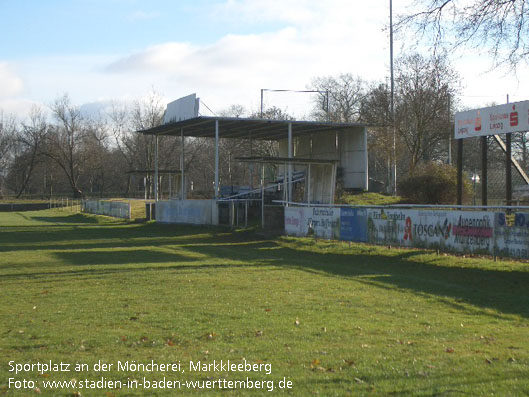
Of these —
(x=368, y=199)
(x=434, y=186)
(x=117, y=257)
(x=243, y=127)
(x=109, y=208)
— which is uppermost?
(x=243, y=127)

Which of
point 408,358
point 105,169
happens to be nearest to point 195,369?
point 408,358

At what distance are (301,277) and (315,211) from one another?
31.3 ft

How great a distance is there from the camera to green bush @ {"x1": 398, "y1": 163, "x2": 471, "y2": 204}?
103 ft

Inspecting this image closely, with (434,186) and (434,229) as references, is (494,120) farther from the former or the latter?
(434,186)

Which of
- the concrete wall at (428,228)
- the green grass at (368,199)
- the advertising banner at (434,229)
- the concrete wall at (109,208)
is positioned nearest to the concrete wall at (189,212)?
the green grass at (368,199)

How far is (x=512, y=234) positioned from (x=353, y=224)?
23.5ft

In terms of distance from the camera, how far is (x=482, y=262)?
57.9 ft

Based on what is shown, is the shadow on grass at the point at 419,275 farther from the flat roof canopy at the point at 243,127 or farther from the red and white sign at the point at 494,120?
the flat roof canopy at the point at 243,127

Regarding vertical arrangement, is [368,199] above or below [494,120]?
below

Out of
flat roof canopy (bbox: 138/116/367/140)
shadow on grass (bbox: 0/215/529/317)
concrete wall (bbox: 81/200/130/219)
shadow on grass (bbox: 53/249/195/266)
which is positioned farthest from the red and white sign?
concrete wall (bbox: 81/200/130/219)

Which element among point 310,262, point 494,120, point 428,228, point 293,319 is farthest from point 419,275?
point 494,120

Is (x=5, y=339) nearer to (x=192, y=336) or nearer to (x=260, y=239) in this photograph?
(x=192, y=336)

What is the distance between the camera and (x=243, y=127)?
41.2 metres

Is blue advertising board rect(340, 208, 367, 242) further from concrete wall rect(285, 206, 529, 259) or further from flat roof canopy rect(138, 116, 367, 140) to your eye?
flat roof canopy rect(138, 116, 367, 140)
